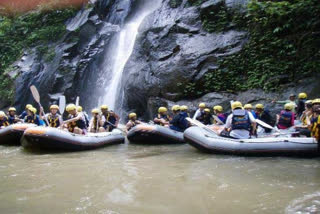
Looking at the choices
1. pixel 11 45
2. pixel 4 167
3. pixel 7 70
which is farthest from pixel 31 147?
pixel 11 45

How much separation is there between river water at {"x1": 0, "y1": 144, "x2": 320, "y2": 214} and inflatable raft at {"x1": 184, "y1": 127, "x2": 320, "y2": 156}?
0.19m

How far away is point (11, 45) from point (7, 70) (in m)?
2.50

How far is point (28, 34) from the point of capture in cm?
2064

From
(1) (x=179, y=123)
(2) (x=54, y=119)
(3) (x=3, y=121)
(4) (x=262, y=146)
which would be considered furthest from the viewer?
(3) (x=3, y=121)

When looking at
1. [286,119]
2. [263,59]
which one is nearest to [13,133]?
[286,119]

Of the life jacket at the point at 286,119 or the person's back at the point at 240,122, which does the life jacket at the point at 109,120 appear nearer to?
the person's back at the point at 240,122

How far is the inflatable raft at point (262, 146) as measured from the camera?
239 inches

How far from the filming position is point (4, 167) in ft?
18.4

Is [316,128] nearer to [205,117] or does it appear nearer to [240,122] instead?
[240,122]

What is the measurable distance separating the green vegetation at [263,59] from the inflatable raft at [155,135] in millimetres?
4198

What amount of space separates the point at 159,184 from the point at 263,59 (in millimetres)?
9318

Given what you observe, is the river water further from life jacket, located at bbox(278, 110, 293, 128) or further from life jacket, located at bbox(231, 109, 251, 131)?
life jacket, located at bbox(278, 110, 293, 128)

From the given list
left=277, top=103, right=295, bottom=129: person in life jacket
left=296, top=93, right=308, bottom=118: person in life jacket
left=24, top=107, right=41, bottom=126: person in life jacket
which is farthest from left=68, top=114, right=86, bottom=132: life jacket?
left=296, top=93, right=308, bottom=118: person in life jacket

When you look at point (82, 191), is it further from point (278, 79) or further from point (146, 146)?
point (278, 79)
